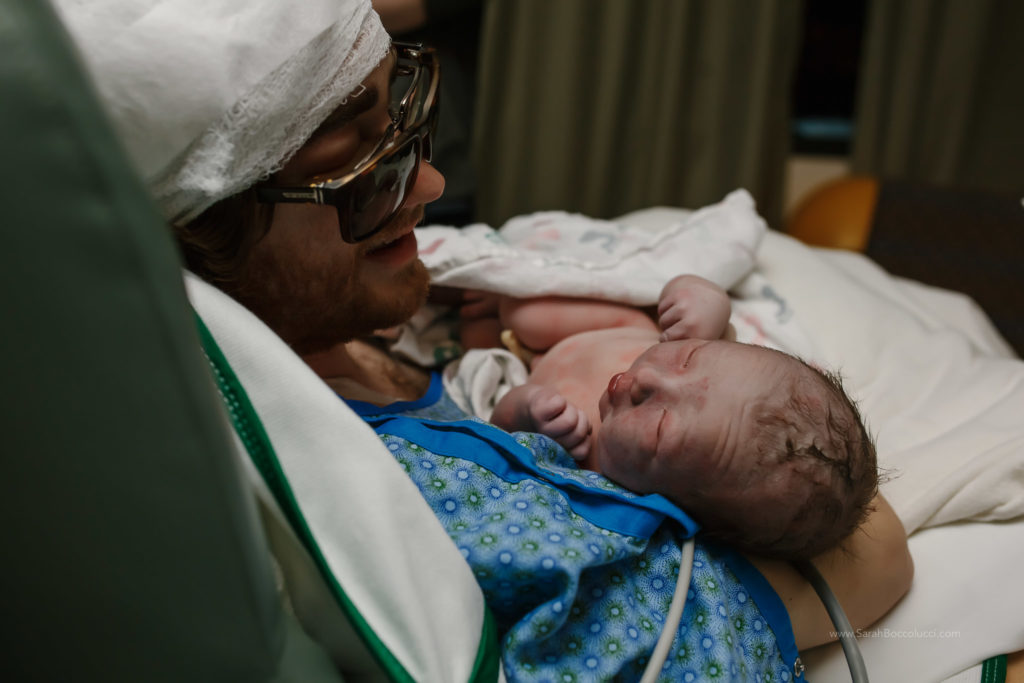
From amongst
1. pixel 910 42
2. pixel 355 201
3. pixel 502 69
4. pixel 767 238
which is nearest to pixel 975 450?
pixel 767 238

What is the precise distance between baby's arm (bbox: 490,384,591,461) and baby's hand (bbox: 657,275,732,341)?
0.24m

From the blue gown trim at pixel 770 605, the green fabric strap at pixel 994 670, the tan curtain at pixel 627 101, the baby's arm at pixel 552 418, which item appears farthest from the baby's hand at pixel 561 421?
the tan curtain at pixel 627 101

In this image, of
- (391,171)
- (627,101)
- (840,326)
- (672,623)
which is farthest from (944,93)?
(672,623)

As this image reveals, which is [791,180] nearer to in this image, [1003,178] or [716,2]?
[1003,178]

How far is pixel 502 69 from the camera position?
278 cm

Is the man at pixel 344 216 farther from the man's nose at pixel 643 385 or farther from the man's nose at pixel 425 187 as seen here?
the man's nose at pixel 643 385

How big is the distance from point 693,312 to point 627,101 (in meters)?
1.87

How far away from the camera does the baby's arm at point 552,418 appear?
1.12m

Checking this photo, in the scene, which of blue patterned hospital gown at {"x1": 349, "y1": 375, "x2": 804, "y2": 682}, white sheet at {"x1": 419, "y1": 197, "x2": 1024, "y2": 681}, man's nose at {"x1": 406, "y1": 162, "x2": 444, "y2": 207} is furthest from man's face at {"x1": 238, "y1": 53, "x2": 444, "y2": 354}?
white sheet at {"x1": 419, "y1": 197, "x2": 1024, "y2": 681}

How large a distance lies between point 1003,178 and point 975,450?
2770 mm

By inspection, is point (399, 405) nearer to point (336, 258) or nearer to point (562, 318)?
point (336, 258)

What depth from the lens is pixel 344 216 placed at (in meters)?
1.01

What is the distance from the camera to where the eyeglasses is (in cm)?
97

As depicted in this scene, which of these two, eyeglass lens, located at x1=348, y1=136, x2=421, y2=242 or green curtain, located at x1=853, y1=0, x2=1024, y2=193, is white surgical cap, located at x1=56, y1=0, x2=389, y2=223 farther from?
green curtain, located at x1=853, y1=0, x2=1024, y2=193
